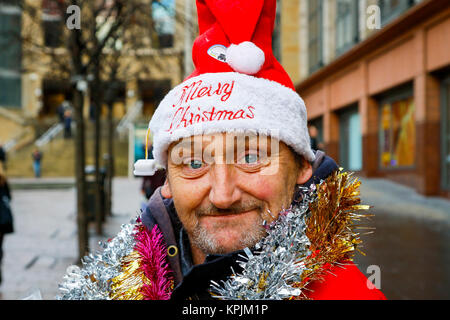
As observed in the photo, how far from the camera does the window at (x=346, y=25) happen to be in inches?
665

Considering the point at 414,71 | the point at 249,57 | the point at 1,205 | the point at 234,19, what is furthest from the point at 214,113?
the point at 414,71

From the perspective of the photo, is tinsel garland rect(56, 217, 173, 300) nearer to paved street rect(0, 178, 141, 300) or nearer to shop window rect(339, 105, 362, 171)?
paved street rect(0, 178, 141, 300)

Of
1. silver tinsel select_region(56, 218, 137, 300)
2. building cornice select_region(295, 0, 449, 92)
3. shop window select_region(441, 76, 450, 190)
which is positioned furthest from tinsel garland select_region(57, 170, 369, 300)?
shop window select_region(441, 76, 450, 190)

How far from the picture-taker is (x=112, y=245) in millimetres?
1883

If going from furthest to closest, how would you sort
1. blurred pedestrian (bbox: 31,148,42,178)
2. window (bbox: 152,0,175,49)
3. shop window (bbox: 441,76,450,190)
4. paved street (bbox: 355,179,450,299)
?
blurred pedestrian (bbox: 31,148,42,178), shop window (bbox: 441,76,450,190), window (bbox: 152,0,175,49), paved street (bbox: 355,179,450,299)

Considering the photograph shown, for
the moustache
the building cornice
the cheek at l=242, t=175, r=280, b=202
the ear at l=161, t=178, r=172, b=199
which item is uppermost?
Result: the building cornice

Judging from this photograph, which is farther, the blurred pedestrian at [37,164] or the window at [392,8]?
the blurred pedestrian at [37,164]

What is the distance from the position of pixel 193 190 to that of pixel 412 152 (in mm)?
12958

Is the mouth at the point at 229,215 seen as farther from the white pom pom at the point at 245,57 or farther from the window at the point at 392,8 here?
the window at the point at 392,8

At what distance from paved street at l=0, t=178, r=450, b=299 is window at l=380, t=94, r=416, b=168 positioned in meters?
0.90

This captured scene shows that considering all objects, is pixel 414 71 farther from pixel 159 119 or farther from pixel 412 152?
pixel 159 119

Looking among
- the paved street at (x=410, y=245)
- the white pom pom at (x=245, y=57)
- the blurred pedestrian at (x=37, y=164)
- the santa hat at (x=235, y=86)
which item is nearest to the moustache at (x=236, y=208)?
the santa hat at (x=235, y=86)

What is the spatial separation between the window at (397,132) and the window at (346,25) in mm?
3272

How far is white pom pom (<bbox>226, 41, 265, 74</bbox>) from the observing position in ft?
5.44
